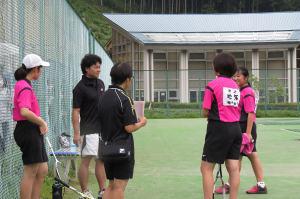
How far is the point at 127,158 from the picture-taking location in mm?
4977

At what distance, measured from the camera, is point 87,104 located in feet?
21.9

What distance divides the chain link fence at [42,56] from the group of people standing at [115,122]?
42 cm

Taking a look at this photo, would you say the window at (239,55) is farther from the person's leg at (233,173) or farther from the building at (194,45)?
the person's leg at (233,173)

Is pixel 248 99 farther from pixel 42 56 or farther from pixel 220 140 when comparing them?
pixel 42 56

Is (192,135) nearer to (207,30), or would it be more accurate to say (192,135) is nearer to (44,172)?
(44,172)

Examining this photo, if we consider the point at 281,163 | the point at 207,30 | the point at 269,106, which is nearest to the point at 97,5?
the point at 207,30

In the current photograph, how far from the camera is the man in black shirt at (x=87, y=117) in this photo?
6629 mm

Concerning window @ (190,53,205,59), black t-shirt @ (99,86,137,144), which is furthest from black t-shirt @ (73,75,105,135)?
window @ (190,53,205,59)

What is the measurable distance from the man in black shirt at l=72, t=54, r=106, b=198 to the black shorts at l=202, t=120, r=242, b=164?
1.52 meters

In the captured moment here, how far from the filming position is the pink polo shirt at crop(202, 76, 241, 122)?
5621 millimetres

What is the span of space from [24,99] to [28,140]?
392 millimetres

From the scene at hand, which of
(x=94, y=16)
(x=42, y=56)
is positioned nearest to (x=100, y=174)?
(x=42, y=56)

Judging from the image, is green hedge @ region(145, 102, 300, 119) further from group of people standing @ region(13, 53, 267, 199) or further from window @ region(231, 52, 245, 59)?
group of people standing @ region(13, 53, 267, 199)

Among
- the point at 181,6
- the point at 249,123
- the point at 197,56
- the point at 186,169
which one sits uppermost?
the point at 181,6
